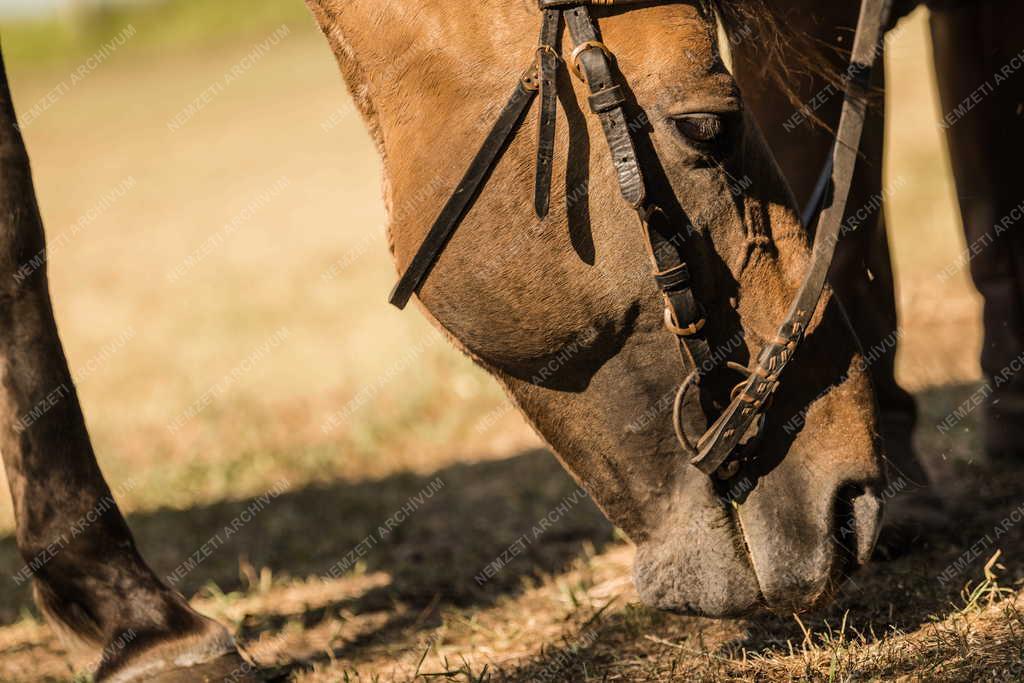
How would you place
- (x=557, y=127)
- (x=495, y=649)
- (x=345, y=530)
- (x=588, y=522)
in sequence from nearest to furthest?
(x=557, y=127)
(x=495, y=649)
(x=588, y=522)
(x=345, y=530)

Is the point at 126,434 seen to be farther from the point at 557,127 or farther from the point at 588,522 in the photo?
the point at 557,127

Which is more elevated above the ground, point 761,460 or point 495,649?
point 761,460

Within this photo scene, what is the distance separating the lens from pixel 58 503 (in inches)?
107

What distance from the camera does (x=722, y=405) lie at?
2.45m

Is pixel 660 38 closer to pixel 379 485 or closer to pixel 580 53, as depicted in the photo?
pixel 580 53

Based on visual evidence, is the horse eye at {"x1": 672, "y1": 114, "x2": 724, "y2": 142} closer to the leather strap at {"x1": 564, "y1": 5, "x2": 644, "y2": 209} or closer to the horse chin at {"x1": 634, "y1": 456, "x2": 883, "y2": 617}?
the leather strap at {"x1": 564, "y1": 5, "x2": 644, "y2": 209}

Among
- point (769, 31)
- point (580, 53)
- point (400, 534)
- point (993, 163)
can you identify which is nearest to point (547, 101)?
point (580, 53)

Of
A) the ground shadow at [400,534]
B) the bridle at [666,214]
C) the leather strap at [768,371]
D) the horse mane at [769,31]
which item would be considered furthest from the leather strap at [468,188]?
the ground shadow at [400,534]

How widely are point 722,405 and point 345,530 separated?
2.65m

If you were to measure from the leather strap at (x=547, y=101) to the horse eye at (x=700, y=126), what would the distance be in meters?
0.27

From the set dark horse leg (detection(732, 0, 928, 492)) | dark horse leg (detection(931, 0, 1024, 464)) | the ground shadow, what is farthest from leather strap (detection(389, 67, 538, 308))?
dark horse leg (detection(931, 0, 1024, 464))

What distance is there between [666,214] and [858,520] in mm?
829

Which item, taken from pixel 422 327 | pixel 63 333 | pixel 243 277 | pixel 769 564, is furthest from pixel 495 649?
pixel 243 277

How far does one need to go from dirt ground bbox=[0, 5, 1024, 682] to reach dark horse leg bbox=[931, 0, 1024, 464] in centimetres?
35
